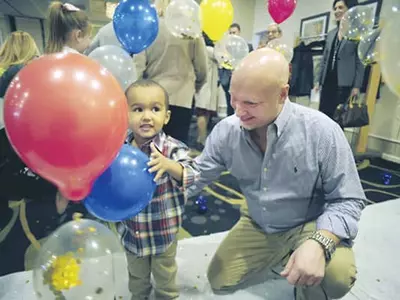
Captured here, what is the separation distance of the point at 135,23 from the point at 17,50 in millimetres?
723

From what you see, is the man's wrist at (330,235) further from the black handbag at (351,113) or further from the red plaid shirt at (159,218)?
the black handbag at (351,113)

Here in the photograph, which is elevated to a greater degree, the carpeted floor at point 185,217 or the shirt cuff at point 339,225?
the shirt cuff at point 339,225

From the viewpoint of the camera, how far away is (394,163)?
3252mm

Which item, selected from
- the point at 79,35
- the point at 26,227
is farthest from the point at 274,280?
the point at 79,35

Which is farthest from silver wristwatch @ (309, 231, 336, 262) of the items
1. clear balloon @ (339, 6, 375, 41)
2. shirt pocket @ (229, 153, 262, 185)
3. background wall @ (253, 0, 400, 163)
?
background wall @ (253, 0, 400, 163)

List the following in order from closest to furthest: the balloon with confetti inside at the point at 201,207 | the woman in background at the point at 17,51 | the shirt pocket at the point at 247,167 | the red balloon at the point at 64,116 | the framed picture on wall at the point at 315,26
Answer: the red balloon at the point at 64,116 → the shirt pocket at the point at 247,167 → the woman in background at the point at 17,51 → the balloon with confetti inside at the point at 201,207 → the framed picture on wall at the point at 315,26

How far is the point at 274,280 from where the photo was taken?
1307 mm

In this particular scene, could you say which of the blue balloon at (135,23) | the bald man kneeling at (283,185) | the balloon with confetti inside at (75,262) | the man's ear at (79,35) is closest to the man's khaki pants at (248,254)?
the bald man kneeling at (283,185)

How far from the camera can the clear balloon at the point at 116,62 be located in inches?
49.0

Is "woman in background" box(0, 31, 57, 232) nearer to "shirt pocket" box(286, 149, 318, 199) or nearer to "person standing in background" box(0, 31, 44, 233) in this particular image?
"person standing in background" box(0, 31, 44, 233)

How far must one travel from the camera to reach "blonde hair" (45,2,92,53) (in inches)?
57.1

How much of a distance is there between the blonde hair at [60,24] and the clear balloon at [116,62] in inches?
11.9

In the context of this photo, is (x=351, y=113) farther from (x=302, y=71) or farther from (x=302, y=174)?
(x=302, y=174)

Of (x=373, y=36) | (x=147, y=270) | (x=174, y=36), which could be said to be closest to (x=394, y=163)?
(x=373, y=36)
